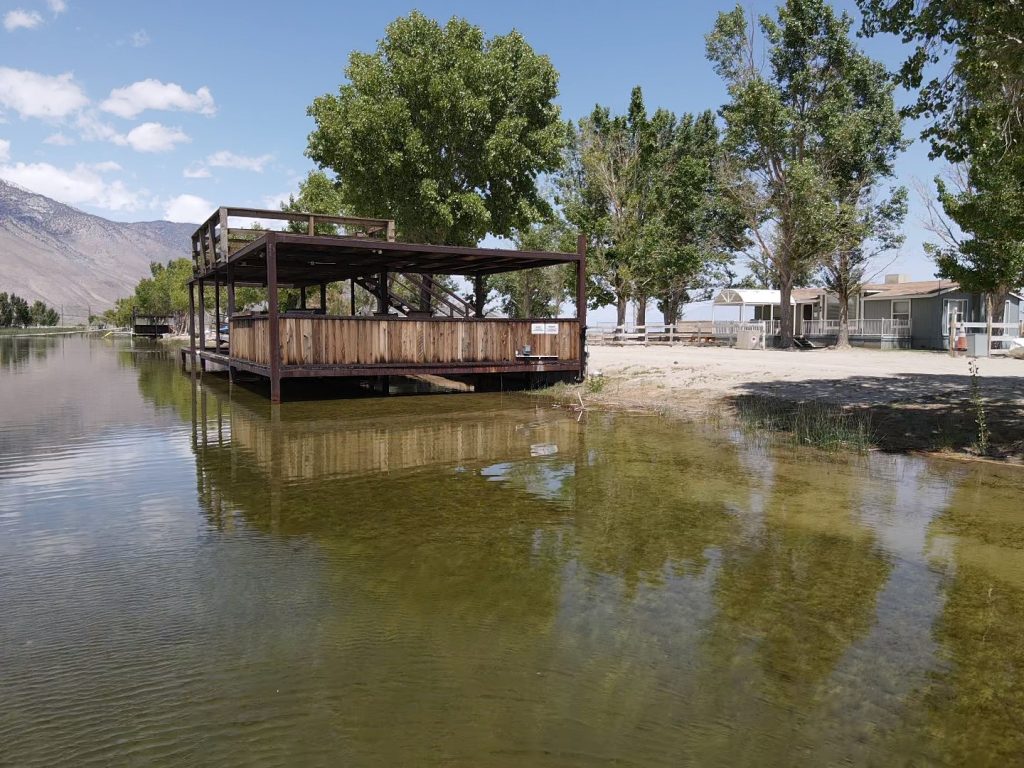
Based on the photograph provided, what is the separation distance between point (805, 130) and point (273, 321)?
29.0 meters

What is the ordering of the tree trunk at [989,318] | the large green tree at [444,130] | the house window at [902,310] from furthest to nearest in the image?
the house window at [902,310], the tree trunk at [989,318], the large green tree at [444,130]

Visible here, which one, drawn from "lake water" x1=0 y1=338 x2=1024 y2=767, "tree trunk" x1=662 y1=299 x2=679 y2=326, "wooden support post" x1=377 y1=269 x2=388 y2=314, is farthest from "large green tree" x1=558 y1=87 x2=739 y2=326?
"lake water" x1=0 y1=338 x2=1024 y2=767

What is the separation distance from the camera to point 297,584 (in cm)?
497

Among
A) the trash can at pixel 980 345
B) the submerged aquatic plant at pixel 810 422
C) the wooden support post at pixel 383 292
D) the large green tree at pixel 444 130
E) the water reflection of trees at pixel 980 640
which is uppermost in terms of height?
the large green tree at pixel 444 130

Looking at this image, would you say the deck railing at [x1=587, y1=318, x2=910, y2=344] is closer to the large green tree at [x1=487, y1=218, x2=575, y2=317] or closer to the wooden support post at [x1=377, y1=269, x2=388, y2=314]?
the large green tree at [x1=487, y1=218, x2=575, y2=317]

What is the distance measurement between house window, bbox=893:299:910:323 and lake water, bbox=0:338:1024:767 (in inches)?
1273

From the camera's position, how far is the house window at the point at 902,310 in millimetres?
37406

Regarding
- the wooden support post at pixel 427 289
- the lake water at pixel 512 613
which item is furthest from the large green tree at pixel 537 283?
the lake water at pixel 512 613

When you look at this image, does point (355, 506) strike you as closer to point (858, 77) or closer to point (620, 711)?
point (620, 711)

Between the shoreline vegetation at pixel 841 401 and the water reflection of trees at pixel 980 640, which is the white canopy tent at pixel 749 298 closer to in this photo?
the shoreline vegetation at pixel 841 401

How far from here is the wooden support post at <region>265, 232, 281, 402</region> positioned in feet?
50.3

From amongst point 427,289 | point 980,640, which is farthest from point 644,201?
point 980,640

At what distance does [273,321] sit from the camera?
1546 centimetres

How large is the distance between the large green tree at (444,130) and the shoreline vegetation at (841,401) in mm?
9514
